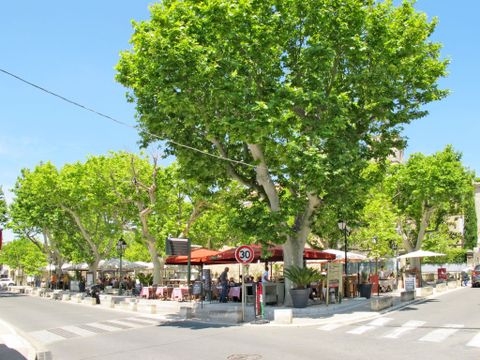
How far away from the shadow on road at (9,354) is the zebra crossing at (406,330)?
322 inches

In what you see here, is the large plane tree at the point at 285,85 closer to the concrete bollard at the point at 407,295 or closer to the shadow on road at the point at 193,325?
the shadow on road at the point at 193,325

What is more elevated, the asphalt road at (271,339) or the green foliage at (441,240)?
the green foliage at (441,240)

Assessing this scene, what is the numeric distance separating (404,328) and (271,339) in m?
4.11

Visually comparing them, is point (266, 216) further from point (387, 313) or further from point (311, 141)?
point (387, 313)

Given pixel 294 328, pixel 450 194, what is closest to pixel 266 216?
pixel 294 328

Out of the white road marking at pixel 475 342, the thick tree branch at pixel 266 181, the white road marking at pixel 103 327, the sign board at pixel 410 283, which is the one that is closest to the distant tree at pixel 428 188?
the sign board at pixel 410 283

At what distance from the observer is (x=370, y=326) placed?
14484mm

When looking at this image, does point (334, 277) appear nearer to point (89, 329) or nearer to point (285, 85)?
point (285, 85)

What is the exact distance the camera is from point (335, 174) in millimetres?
17672

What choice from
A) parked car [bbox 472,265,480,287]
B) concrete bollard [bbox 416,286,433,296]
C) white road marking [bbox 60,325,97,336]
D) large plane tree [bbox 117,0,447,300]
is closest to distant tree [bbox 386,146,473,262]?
parked car [bbox 472,265,480,287]

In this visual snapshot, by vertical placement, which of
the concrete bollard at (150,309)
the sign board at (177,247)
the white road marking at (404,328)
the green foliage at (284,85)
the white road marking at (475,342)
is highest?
the green foliage at (284,85)

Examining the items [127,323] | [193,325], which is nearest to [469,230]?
[193,325]

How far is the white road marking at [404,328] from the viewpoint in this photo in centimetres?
1240

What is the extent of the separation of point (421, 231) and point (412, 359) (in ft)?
118
